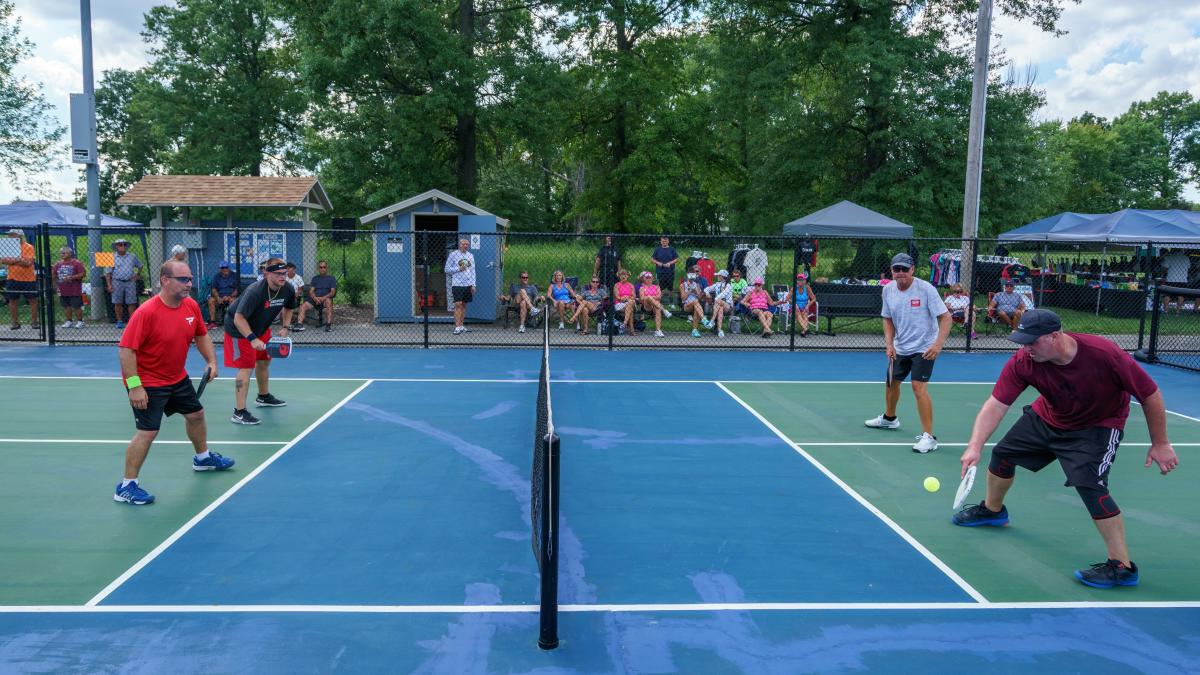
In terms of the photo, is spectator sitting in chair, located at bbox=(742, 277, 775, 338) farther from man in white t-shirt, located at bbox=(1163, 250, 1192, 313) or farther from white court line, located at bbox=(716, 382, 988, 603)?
man in white t-shirt, located at bbox=(1163, 250, 1192, 313)

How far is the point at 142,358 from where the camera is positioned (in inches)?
275

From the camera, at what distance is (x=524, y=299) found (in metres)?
18.2

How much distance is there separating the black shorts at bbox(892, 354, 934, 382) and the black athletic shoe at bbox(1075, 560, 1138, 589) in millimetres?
3321

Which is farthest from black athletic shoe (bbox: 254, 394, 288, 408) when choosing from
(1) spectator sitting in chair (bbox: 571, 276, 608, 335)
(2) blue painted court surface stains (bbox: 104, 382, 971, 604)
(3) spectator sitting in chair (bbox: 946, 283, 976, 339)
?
(3) spectator sitting in chair (bbox: 946, 283, 976, 339)

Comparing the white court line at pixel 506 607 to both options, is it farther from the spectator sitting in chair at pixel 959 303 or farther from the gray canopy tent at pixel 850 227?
the gray canopy tent at pixel 850 227

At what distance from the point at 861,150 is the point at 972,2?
539cm

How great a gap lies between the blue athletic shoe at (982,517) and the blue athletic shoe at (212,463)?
6459 mm

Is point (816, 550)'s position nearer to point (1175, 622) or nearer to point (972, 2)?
point (1175, 622)

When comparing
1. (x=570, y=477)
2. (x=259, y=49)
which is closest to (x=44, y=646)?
(x=570, y=477)

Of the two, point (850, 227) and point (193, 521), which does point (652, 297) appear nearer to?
point (850, 227)

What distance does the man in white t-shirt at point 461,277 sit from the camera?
17625 mm

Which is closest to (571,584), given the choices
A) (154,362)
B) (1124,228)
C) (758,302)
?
(154,362)

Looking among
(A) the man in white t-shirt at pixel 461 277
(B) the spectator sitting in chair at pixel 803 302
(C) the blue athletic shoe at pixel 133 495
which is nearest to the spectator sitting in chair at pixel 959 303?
(B) the spectator sitting in chair at pixel 803 302

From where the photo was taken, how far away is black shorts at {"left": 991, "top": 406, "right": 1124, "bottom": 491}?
5.59 metres
